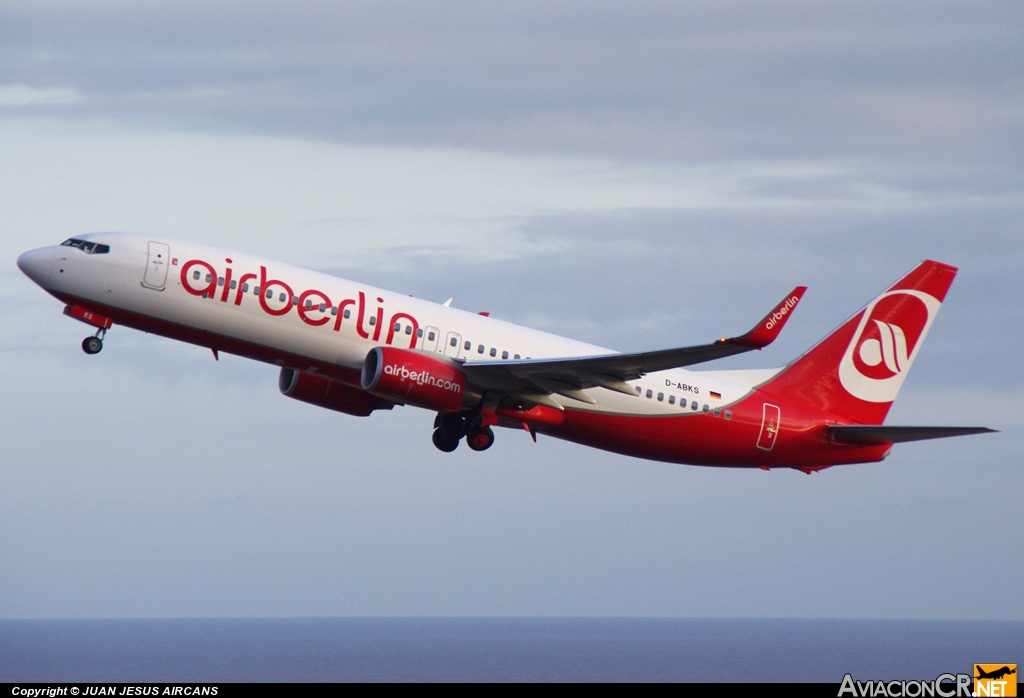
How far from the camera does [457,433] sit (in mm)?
41000

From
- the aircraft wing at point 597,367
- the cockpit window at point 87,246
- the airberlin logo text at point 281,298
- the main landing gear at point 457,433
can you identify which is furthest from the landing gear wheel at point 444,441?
the cockpit window at point 87,246

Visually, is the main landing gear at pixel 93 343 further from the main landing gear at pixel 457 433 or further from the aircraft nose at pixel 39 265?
the main landing gear at pixel 457 433

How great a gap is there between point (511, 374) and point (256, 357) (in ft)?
26.9

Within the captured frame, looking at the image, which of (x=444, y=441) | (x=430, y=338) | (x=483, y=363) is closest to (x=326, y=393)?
(x=444, y=441)

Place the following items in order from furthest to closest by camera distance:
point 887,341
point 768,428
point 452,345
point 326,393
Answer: point 887,341 < point 768,428 < point 326,393 < point 452,345

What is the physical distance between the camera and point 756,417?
42531mm

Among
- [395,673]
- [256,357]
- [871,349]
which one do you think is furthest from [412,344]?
[395,673]

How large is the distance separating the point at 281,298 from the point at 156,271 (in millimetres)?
3828

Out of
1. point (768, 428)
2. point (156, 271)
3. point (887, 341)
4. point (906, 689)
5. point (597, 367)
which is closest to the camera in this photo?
point (906, 689)

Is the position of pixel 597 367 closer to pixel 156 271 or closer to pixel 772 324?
pixel 772 324

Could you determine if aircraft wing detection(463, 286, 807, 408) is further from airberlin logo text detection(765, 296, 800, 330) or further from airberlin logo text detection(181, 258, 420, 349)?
airberlin logo text detection(181, 258, 420, 349)

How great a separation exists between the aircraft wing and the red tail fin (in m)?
9.03

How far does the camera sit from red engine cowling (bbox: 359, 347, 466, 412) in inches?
1406

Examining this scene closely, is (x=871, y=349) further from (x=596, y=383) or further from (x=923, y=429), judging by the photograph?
(x=596, y=383)
